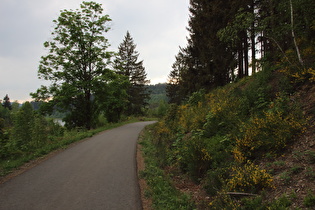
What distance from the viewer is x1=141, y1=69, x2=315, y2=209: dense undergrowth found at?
12.2 ft

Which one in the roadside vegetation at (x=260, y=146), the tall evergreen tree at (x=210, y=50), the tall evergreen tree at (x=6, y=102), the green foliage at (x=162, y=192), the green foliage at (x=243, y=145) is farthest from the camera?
the tall evergreen tree at (x=6, y=102)

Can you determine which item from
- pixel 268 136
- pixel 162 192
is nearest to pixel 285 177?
pixel 268 136

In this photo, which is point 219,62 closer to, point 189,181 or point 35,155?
point 189,181

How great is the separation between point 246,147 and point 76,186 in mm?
5185

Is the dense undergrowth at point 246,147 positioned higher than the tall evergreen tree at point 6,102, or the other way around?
the tall evergreen tree at point 6,102

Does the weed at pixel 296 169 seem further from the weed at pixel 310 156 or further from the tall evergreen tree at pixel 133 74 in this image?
the tall evergreen tree at pixel 133 74

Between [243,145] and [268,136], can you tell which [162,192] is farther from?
[268,136]

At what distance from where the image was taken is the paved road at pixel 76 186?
4156 mm

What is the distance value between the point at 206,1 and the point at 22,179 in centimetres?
1819

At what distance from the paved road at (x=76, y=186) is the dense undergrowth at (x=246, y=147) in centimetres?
184

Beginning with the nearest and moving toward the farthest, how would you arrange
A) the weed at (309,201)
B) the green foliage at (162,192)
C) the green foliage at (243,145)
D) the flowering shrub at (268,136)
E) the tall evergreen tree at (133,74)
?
the weed at (309,201), the green foliage at (243,145), the green foliage at (162,192), the flowering shrub at (268,136), the tall evergreen tree at (133,74)

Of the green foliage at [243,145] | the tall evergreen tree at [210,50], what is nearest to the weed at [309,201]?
the green foliage at [243,145]

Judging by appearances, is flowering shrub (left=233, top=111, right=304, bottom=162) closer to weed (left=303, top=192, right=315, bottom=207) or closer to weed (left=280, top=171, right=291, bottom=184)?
weed (left=280, top=171, right=291, bottom=184)

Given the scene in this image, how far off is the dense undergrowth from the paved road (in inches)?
72.5
